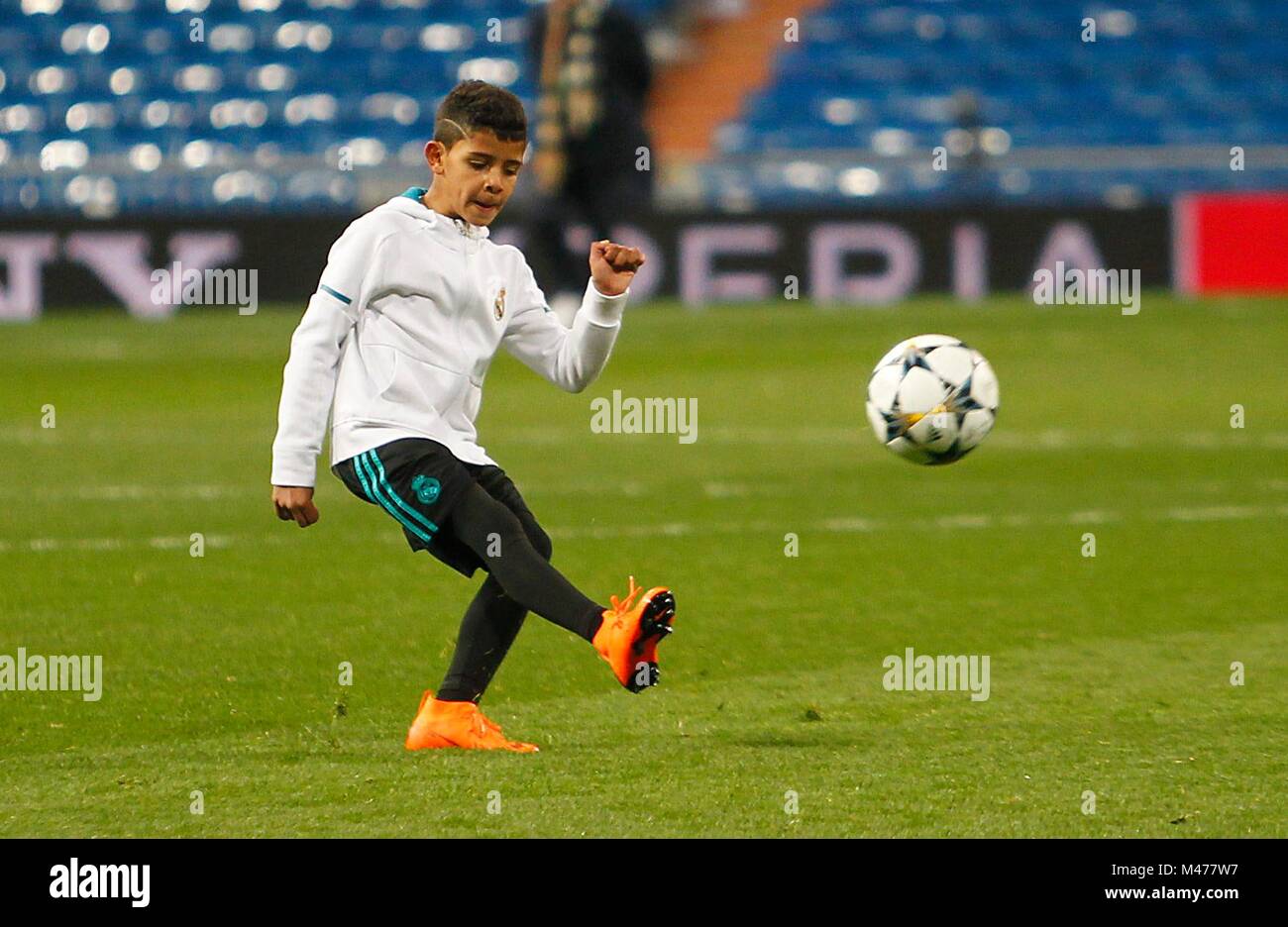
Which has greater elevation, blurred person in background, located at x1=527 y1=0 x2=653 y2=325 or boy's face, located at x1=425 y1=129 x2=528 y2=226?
blurred person in background, located at x1=527 y1=0 x2=653 y2=325

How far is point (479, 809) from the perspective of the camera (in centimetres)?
423

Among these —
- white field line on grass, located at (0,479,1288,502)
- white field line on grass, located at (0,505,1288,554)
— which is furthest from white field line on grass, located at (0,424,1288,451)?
white field line on grass, located at (0,505,1288,554)

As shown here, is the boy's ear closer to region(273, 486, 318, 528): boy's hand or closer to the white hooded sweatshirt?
the white hooded sweatshirt

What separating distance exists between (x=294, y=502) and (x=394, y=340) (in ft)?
1.44

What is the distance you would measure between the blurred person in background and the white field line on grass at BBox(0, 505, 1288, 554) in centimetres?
790

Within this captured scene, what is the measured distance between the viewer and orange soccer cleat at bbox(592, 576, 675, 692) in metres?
4.45

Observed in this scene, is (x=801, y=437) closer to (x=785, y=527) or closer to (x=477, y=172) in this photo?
(x=785, y=527)

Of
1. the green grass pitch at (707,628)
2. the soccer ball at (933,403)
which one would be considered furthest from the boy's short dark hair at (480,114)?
the soccer ball at (933,403)

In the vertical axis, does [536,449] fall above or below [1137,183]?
below

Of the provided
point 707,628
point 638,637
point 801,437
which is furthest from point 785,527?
point 638,637

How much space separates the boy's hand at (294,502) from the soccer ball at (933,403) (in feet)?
6.39
